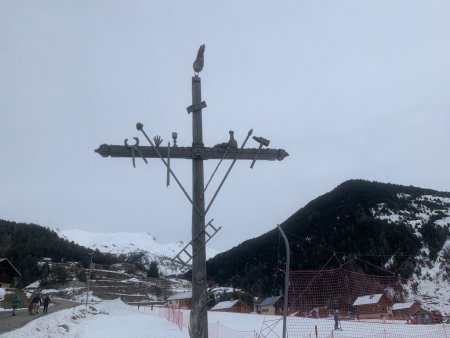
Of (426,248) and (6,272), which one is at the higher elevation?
(426,248)

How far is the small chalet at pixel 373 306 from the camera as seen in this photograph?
39.0 meters

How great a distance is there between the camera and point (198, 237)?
569 centimetres

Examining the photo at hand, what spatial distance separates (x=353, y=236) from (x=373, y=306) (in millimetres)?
30747

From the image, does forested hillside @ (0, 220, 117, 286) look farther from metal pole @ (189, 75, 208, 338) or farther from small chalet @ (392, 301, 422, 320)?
metal pole @ (189, 75, 208, 338)

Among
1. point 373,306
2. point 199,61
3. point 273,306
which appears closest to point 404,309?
point 373,306

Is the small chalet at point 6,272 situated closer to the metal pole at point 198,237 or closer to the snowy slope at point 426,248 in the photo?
the snowy slope at point 426,248

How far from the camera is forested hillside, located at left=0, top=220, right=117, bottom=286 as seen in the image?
11480cm

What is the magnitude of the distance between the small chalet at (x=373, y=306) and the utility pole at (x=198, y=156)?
120 feet

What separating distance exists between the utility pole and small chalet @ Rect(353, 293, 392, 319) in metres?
36.6

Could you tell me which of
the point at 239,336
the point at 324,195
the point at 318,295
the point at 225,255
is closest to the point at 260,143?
the point at 239,336

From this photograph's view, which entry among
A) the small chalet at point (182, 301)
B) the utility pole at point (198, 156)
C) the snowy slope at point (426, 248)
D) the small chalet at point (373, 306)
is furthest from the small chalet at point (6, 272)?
the utility pole at point (198, 156)

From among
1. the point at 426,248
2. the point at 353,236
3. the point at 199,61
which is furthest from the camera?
the point at 353,236

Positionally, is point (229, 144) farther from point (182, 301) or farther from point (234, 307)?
point (182, 301)

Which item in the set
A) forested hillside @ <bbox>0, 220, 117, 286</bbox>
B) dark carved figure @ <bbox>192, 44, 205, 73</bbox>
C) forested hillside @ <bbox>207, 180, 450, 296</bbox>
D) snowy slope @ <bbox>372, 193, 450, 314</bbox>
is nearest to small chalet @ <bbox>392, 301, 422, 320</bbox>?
snowy slope @ <bbox>372, 193, 450, 314</bbox>
